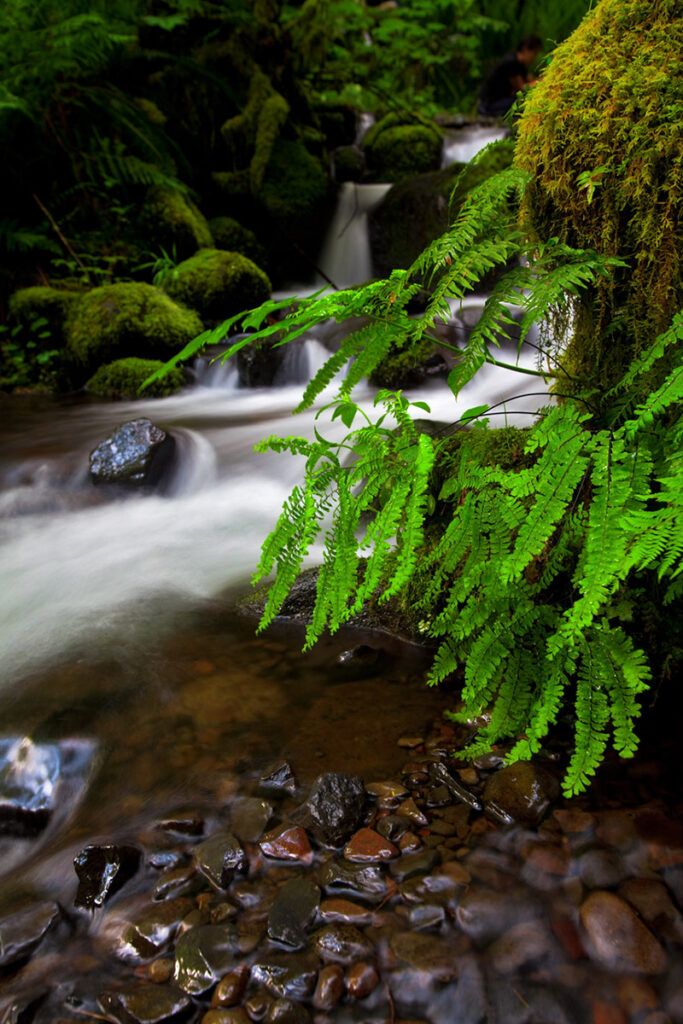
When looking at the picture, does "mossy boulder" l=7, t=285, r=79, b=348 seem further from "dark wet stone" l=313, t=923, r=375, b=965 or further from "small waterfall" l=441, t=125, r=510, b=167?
"dark wet stone" l=313, t=923, r=375, b=965

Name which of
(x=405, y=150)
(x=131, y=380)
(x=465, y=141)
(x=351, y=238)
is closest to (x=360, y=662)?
(x=131, y=380)

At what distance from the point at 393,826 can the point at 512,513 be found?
1044mm

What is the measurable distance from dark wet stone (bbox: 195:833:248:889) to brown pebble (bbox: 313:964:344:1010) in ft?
1.32

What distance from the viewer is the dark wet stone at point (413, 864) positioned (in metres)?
1.83

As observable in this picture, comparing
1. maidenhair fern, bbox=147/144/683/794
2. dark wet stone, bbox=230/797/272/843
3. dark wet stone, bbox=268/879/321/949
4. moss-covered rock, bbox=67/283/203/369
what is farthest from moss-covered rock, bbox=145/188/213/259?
dark wet stone, bbox=268/879/321/949

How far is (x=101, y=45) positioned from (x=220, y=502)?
7.55m

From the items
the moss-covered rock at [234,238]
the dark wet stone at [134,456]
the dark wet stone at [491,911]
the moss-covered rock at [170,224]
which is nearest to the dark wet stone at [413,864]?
the dark wet stone at [491,911]

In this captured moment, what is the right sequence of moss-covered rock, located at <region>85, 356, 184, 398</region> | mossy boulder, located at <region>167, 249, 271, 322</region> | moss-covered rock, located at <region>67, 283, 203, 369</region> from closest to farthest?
moss-covered rock, located at <region>85, 356, 184, 398</region> → moss-covered rock, located at <region>67, 283, 203, 369</region> → mossy boulder, located at <region>167, 249, 271, 322</region>

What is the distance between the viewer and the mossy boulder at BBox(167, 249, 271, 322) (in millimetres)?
8609

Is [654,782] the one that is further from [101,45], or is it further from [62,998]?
[101,45]

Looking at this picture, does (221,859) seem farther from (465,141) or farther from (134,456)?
(465,141)

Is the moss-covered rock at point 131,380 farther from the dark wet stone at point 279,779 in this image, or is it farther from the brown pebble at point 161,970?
the brown pebble at point 161,970

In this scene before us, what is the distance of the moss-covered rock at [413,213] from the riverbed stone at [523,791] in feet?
27.6

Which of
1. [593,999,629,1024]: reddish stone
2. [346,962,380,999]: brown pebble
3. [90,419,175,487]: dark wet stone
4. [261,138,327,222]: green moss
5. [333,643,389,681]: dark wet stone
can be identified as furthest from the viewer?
[261,138,327,222]: green moss
